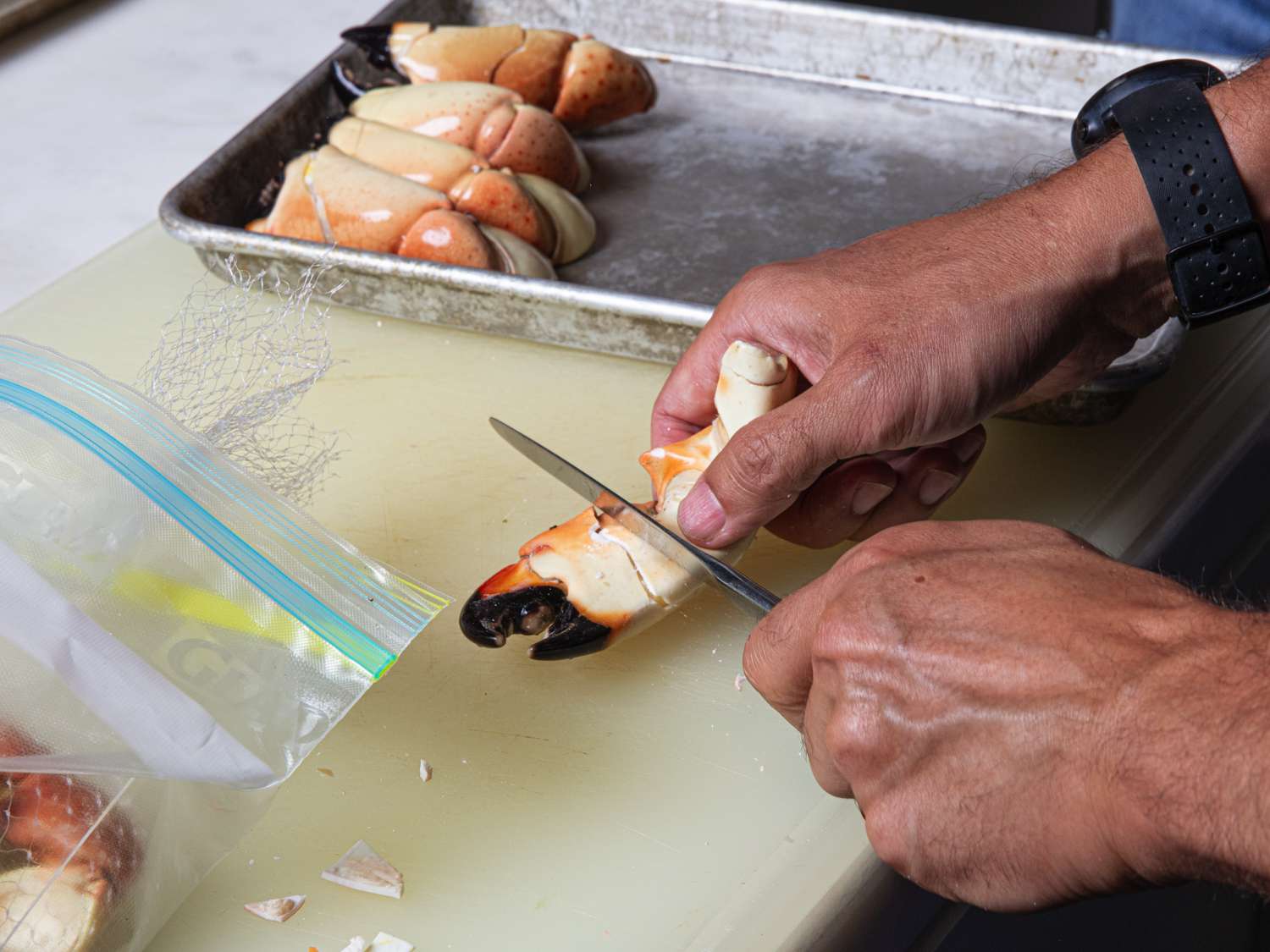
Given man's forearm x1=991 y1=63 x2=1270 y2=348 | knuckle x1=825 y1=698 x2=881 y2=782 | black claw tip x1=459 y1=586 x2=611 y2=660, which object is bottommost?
black claw tip x1=459 y1=586 x2=611 y2=660

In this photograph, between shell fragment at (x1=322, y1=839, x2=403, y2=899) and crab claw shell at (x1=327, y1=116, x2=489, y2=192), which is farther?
crab claw shell at (x1=327, y1=116, x2=489, y2=192)

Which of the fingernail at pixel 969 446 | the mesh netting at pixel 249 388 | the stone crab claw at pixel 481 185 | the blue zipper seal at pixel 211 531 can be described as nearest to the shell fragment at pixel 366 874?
the blue zipper seal at pixel 211 531

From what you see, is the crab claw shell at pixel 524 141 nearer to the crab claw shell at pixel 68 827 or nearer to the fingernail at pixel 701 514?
the fingernail at pixel 701 514

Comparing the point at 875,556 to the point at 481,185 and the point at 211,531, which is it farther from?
the point at 481,185

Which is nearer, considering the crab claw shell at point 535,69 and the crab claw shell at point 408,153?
the crab claw shell at point 408,153

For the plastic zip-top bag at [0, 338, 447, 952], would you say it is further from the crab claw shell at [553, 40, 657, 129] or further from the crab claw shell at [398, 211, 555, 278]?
the crab claw shell at [553, 40, 657, 129]

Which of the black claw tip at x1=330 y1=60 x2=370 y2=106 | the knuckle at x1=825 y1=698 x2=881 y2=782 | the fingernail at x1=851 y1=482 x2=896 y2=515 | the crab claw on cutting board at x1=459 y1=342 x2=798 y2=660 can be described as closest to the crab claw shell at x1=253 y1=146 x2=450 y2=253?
the black claw tip at x1=330 y1=60 x2=370 y2=106

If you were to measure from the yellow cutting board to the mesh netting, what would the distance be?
1.8 inches

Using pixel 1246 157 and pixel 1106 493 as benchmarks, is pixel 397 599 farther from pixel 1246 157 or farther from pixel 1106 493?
pixel 1246 157

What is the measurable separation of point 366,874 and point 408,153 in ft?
2.95

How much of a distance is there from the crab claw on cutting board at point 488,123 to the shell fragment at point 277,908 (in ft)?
3.08

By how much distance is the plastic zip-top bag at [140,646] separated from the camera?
28.4 inches

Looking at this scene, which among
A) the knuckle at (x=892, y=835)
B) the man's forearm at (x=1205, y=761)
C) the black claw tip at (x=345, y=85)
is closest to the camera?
the man's forearm at (x=1205, y=761)

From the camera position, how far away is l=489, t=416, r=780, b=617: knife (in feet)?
2.90
